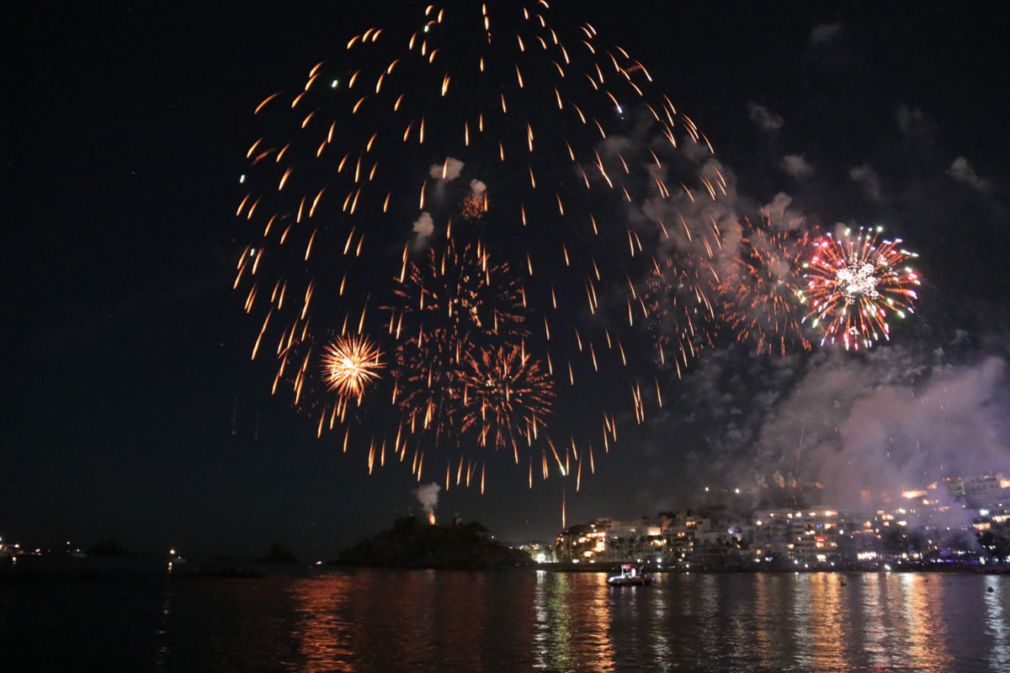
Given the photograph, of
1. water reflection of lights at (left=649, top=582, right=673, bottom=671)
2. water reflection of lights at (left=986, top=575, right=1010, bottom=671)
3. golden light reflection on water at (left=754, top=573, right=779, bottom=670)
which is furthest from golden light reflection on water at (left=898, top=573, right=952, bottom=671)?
water reflection of lights at (left=649, top=582, right=673, bottom=671)

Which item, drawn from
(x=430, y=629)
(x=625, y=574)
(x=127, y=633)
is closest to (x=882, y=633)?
(x=430, y=629)

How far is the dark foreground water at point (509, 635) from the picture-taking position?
25.8m

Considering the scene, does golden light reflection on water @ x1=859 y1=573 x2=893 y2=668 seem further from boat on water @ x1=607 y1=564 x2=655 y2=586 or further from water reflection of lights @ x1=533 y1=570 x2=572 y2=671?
boat on water @ x1=607 y1=564 x2=655 y2=586

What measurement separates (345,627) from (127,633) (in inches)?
420

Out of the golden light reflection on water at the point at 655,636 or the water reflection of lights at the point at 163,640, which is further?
the water reflection of lights at the point at 163,640

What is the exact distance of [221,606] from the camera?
2057 inches

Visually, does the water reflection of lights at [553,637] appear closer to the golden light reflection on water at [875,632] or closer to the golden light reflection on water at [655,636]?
the golden light reflection on water at [655,636]

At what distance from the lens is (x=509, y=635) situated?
33.8 meters

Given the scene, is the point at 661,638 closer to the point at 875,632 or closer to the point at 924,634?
the point at 875,632

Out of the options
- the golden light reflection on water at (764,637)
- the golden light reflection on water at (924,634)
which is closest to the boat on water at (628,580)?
the golden light reflection on water at (764,637)

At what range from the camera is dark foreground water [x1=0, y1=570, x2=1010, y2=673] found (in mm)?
25781

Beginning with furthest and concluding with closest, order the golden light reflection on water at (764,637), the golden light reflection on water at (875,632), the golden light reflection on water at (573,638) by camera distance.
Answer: the golden light reflection on water at (875,632)
the golden light reflection on water at (764,637)
the golden light reflection on water at (573,638)

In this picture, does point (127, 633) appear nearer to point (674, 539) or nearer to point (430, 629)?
point (430, 629)

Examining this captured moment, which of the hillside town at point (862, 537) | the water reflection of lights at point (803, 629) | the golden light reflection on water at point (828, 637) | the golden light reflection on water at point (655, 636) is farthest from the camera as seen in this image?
the hillside town at point (862, 537)
